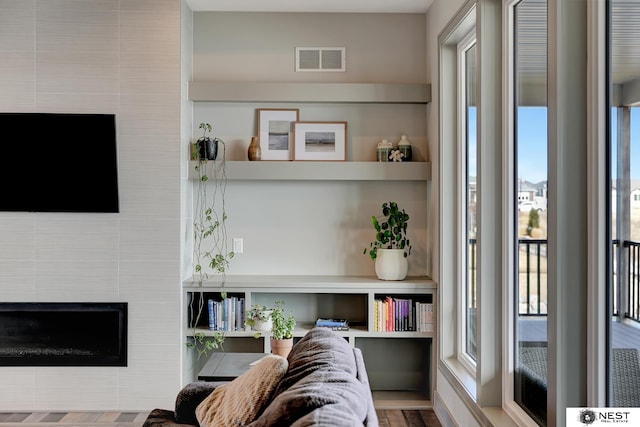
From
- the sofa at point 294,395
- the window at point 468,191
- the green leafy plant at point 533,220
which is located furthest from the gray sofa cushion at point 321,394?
the window at point 468,191

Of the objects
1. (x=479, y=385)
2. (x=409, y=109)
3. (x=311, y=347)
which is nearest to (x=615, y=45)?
(x=311, y=347)

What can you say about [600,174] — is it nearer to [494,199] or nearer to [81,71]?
[494,199]

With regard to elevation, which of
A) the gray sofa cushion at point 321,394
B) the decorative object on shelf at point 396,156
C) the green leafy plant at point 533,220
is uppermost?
the decorative object on shelf at point 396,156

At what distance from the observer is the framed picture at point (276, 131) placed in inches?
169

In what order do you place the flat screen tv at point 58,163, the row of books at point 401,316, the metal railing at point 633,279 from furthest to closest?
the row of books at point 401,316 → the flat screen tv at point 58,163 → the metal railing at point 633,279

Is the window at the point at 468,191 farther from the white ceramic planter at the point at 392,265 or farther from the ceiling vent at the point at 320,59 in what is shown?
the ceiling vent at the point at 320,59

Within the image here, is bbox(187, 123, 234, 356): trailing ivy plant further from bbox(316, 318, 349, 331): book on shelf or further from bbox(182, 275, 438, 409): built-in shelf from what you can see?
bbox(316, 318, 349, 331): book on shelf

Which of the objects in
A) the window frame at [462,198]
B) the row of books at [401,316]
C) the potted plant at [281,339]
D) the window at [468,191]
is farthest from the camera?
the row of books at [401,316]

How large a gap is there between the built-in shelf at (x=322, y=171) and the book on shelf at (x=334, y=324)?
1.01m

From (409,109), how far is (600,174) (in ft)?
8.29

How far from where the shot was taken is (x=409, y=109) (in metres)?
4.36

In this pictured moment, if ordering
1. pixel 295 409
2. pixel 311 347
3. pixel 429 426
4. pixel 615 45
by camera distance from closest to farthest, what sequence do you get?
pixel 295 409 < pixel 615 45 < pixel 311 347 < pixel 429 426

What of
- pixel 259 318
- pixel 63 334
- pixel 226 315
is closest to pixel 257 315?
pixel 259 318

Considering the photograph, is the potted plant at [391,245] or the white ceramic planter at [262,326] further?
→ the potted plant at [391,245]
